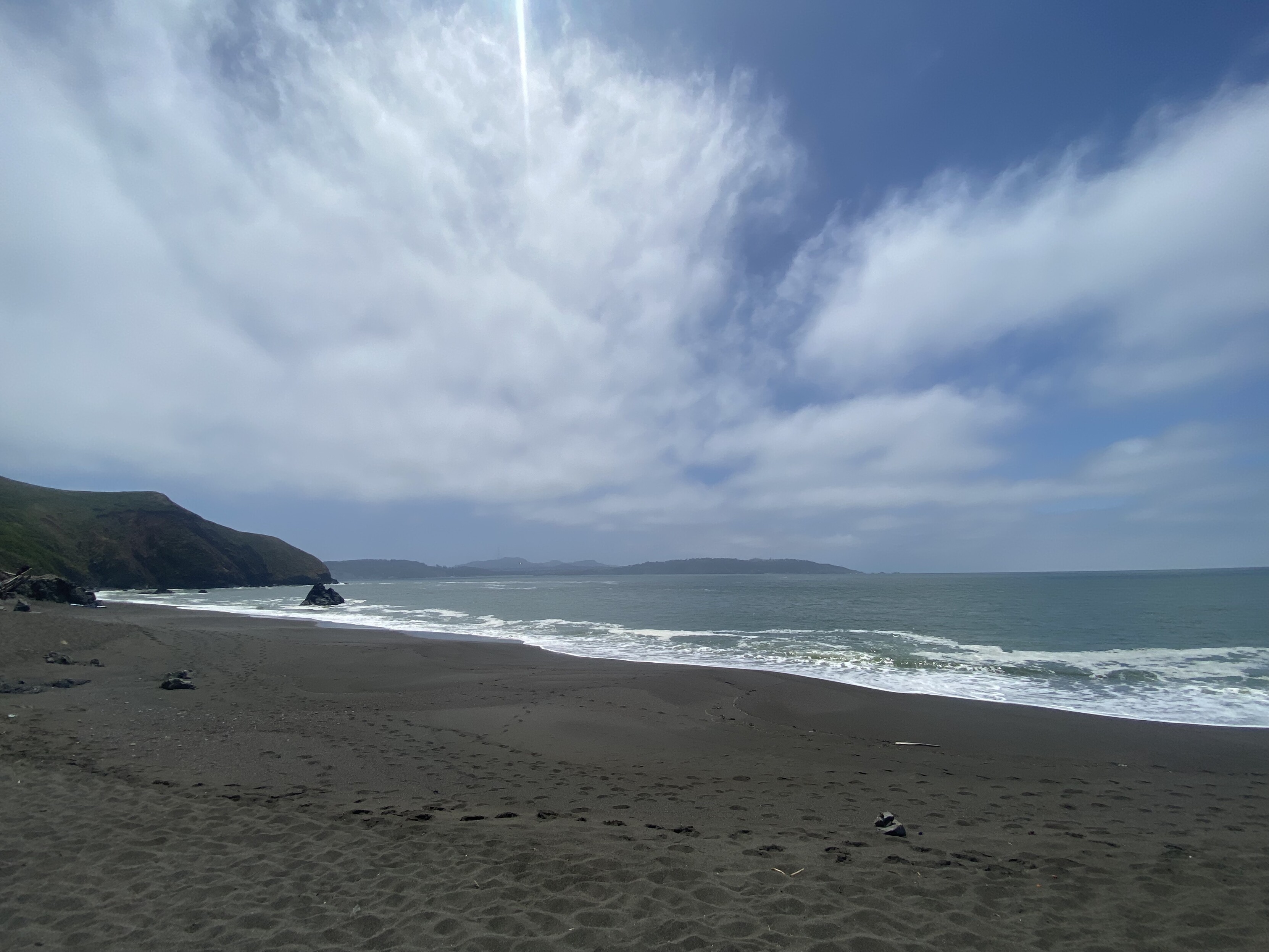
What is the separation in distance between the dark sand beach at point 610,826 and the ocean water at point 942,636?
3684 mm

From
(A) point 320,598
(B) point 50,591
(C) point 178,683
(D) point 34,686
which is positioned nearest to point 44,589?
(B) point 50,591

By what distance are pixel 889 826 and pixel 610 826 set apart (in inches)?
131

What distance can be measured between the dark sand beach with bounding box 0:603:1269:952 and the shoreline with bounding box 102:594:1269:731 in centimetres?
64

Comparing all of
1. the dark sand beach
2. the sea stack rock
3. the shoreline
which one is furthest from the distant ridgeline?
the dark sand beach

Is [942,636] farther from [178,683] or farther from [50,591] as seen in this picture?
[50,591]

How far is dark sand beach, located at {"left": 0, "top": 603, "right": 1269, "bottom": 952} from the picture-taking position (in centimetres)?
450

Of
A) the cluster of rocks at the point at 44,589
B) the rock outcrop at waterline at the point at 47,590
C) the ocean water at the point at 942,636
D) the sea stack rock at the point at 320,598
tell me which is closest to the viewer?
the ocean water at the point at 942,636

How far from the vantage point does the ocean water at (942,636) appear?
16.2 metres

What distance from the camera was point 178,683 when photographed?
543 inches

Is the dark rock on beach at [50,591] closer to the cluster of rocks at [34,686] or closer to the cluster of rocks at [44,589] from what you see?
the cluster of rocks at [44,589]

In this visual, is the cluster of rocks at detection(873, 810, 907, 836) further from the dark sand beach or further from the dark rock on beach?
the dark rock on beach

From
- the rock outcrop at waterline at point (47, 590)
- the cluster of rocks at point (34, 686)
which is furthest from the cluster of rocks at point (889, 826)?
the rock outcrop at waterline at point (47, 590)

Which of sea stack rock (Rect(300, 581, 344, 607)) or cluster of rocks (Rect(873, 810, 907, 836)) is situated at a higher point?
cluster of rocks (Rect(873, 810, 907, 836))

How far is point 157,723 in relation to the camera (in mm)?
10477
